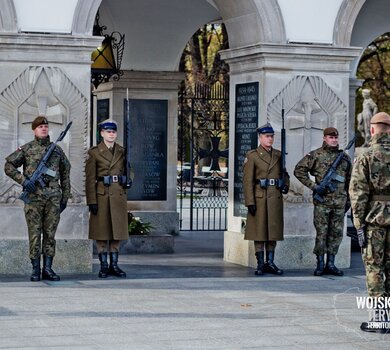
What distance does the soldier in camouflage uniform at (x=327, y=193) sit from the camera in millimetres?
13406

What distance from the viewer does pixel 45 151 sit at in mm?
12562

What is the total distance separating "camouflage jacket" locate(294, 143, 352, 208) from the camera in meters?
13.4

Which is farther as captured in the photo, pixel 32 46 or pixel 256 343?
pixel 32 46

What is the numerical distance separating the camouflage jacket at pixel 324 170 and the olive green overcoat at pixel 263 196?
272 mm

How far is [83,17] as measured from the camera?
13.5 metres

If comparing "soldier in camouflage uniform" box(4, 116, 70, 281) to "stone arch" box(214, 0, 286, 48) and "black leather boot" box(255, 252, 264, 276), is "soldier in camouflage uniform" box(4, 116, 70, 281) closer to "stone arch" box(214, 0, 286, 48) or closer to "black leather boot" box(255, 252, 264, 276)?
"black leather boot" box(255, 252, 264, 276)

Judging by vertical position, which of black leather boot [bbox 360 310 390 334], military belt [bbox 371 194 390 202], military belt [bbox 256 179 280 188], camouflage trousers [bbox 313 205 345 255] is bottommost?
black leather boot [bbox 360 310 390 334]

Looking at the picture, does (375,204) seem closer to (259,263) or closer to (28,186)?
(259,263)

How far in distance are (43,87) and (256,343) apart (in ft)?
18.4

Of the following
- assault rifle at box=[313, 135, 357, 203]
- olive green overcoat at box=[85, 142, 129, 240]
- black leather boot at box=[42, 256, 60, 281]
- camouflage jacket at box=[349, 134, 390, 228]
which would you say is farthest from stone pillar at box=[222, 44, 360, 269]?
camouflage jacket at box=[349, 134, 390, 228]

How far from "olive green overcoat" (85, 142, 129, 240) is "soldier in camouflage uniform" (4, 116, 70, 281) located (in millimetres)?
493

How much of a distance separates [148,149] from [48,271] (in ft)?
21.9

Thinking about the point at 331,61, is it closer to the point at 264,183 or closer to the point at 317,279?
the point at 264,183

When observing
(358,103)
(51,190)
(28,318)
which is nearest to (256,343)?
(28,318)
